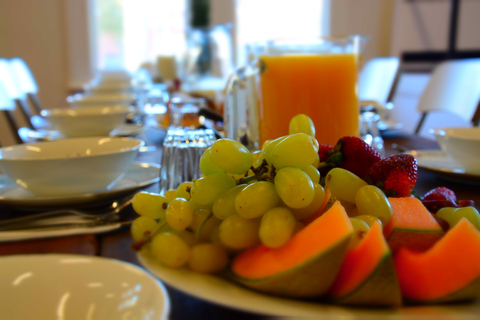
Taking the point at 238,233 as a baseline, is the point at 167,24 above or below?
above

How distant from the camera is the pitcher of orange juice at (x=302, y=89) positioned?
2.50 feet

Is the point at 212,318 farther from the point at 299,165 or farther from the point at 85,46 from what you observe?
the point at 85,46

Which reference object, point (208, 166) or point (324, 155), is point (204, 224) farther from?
point (324, 155)

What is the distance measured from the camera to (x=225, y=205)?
337 millimetres

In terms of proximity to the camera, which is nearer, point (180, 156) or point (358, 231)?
point (358, 231)

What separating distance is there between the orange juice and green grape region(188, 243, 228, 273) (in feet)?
1.61

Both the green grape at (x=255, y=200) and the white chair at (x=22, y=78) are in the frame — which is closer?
the green grape at (x=255, y=200)

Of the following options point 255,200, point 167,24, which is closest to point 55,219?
point 255,200

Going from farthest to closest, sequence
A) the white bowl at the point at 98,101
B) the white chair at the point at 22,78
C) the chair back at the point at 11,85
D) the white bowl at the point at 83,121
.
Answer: the white chair at the point at 22,78 → the chair back at the point at 11,85 → the white bowl at the point at 98,101 → the white bowl at the point at 83,121

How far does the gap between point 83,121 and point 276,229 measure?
0.88 meters

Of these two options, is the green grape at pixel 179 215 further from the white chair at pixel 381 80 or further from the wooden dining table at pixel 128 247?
the white chair at pixel 381 80

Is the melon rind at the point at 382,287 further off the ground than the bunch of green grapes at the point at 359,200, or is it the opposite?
the bunch of green grapes at the point at 359,200

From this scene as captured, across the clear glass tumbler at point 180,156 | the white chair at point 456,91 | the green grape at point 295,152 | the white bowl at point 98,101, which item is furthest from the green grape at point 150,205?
the white chair at point 456,91

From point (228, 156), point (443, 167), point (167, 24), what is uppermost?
point (167, 24)
